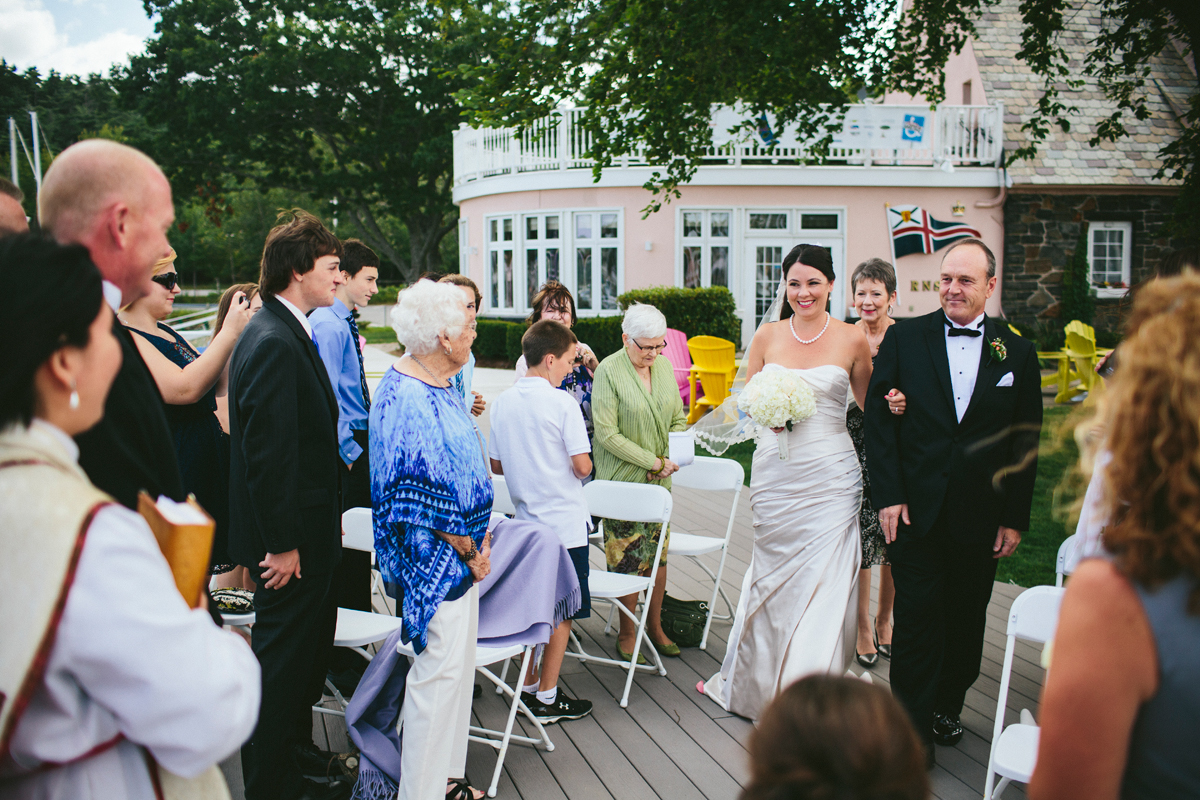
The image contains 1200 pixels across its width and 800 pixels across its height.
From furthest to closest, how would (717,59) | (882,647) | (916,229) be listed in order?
(916,229) → (717,59) → (882,647)

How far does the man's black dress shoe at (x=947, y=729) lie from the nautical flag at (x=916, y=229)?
16280mm

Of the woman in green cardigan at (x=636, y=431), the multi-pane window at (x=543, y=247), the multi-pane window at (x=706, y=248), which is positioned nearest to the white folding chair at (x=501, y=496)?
the woman in green cardigan at (x=636, y=431)

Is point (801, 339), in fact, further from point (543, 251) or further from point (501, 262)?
point (501, 262)

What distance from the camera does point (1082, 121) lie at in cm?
1808

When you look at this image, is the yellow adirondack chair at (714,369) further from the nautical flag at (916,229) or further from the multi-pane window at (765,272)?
the nautical flag at (916,229)

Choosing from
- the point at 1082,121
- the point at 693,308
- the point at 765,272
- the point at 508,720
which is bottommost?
the point at 508,720

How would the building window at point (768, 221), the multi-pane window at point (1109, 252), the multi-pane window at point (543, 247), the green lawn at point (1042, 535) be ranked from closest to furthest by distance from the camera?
1. the green lawn at point (1042, 535)
2. the multi-pane window at point (1109, 252)
3. the building window at point (768, 221)
4. the multi-pane window at point (543, 247)

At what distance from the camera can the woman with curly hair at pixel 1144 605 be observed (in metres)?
1.15

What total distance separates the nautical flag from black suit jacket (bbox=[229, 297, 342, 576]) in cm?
1747

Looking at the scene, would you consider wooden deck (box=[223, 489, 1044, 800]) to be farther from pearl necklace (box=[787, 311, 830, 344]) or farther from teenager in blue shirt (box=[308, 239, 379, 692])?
pearl necklace (box=[787, 311, 830, 344])

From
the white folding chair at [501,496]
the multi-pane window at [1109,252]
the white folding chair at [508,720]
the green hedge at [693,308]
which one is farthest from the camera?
the multi-pane window at [1109,252]

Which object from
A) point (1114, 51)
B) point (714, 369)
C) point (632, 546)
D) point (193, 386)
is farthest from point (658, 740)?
point (1114, 51)

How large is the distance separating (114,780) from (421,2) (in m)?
30.1

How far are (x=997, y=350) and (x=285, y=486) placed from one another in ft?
9.45
